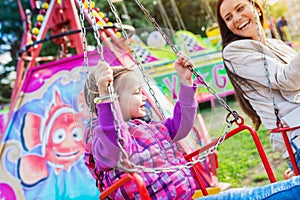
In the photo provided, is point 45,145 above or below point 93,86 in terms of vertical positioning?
below

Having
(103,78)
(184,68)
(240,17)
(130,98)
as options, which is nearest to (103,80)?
(103,78)

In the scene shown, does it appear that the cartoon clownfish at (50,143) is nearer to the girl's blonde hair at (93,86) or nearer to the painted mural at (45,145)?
the painted mural at (45,145)

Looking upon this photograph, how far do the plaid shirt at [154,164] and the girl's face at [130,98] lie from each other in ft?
0.07

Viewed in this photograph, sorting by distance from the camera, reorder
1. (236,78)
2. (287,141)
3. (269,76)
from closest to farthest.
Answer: (287,141) → (269,76) → (236,78)

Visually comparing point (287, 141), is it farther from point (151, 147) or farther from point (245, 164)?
point (245, 164)

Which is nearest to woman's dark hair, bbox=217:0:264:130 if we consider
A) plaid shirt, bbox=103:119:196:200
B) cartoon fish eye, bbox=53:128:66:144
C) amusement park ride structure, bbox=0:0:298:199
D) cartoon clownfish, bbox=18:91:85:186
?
plaid shirt, bbox=103:119:196:200

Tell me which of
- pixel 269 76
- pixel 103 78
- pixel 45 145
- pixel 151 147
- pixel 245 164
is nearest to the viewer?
pixel 103 78

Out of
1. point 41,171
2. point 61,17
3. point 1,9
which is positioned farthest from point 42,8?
point 1,9

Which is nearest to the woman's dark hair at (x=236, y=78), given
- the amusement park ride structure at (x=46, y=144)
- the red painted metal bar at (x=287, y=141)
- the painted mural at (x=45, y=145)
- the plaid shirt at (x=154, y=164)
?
the red painted metal bar at (x=287, y=141)

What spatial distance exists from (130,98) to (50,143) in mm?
1163

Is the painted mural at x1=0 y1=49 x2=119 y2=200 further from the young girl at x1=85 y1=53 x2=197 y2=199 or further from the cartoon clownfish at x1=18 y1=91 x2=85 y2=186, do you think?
the young girl at x1=85 y1=53 x2=197 y2=199

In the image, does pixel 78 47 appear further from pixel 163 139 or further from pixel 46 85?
pixel 163 139

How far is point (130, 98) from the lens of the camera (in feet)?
3.27

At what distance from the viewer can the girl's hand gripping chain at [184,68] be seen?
103 centimetres
